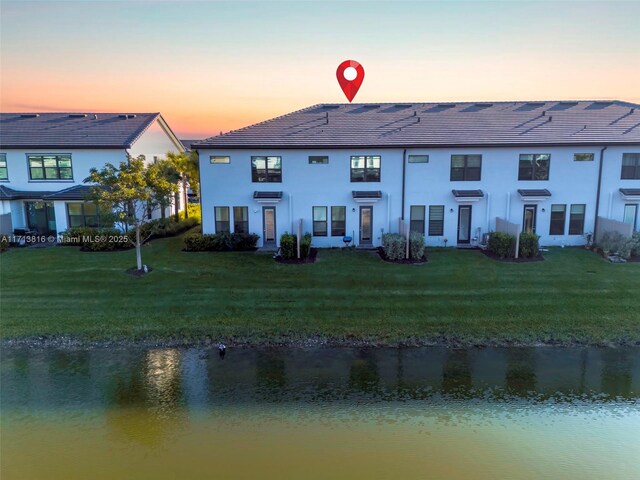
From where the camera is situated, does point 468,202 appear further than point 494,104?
No

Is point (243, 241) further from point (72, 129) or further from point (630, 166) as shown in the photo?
point (630, 166)

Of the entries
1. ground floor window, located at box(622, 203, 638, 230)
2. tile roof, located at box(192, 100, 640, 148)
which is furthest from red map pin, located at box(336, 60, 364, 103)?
ground floor window, located at box(622, 203, 638, 230)

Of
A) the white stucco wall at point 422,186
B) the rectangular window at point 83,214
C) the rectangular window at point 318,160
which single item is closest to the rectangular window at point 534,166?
the white stucco wall at point 422,186

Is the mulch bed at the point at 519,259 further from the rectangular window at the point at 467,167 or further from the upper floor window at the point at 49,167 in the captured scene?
the upper floor window at the point at 49,167

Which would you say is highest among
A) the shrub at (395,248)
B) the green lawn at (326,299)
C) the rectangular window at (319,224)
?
the rectangular window at (319,224)

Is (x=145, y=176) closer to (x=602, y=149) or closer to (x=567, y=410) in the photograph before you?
(x=567, y=410)

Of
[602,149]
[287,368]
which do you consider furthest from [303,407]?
[602,149]

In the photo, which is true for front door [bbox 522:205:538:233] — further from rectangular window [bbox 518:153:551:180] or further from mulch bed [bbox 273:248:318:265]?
mulch bed [bbox 273:248:318:265]
